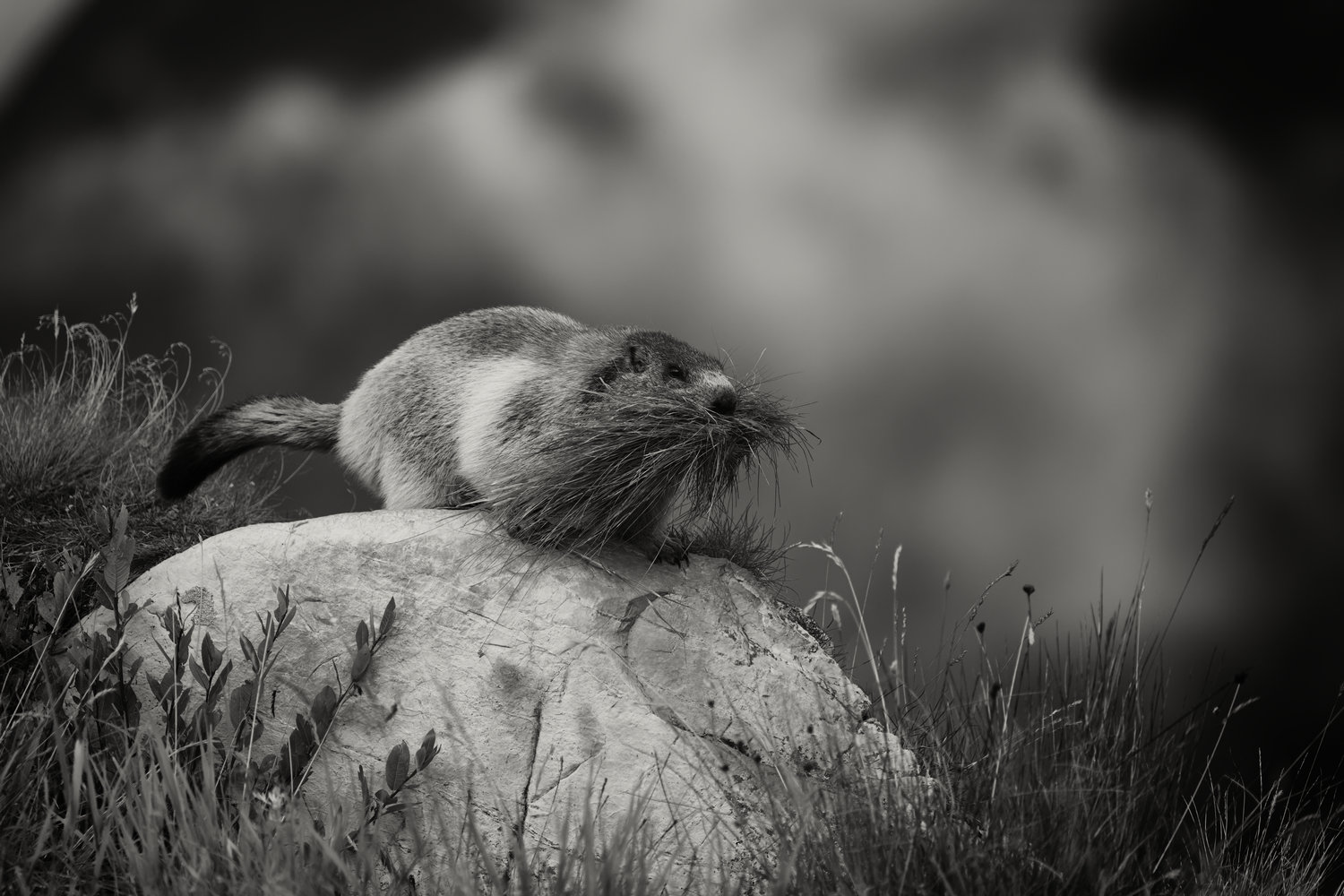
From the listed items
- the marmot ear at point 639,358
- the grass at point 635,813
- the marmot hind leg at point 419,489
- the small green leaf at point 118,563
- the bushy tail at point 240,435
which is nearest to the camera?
the grass at point 635,813

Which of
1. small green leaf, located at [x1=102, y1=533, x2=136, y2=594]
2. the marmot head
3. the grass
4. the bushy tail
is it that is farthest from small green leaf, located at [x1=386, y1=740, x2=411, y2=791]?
the bushy tail

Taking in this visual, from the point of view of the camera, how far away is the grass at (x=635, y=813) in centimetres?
324

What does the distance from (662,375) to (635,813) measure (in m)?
2.03

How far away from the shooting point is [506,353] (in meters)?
5.38

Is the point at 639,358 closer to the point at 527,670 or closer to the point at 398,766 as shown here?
the point at 527,670

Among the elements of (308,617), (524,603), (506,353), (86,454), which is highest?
(506,353)

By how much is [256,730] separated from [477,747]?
2.61 ft

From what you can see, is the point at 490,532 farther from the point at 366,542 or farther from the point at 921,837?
the point at 921,837

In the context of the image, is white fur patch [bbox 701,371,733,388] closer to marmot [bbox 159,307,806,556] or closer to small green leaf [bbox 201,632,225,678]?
marmot [bbox 159,307,806,556]

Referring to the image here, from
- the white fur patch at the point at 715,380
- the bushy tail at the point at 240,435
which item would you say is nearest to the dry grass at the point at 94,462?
the bushy tail at the point at 240,435

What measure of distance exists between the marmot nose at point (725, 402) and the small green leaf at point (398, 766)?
1.70 metres

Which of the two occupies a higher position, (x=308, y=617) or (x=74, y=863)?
(x=308, y=617)

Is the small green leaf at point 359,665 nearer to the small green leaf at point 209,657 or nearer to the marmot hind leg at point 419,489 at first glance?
the small green leaf at point 209,657

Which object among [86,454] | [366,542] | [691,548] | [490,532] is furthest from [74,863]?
[86,454]
